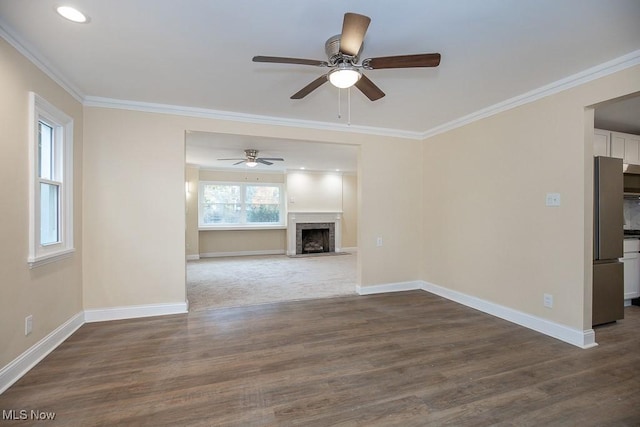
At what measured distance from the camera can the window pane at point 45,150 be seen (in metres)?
2.65

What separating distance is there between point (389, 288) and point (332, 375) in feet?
8.19

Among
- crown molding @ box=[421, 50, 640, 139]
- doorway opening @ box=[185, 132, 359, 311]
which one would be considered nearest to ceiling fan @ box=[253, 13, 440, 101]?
crown molding @ box=[421, 50, 640, 139]

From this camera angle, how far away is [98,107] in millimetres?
3271

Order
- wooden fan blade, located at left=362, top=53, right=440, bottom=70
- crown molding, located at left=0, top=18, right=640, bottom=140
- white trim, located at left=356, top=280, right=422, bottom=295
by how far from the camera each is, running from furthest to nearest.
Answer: white trim, located at left=356, top=280, right=422, bottom=295 → crown molding, located at left=0, top=18, right=640, bottom=140 → wooden fan blade, located at left=362, top=53, right=440, bottom=70

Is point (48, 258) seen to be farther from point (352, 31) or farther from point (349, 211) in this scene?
point (349, 211)

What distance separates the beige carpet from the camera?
14.0 feet

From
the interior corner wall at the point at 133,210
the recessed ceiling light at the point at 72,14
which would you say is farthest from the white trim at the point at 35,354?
the recessed ceiling light at the point at 72,14

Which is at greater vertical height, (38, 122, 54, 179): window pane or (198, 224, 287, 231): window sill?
(38, 122, 54, 179): window pane

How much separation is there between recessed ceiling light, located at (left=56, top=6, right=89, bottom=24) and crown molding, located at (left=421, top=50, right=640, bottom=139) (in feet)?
12.6

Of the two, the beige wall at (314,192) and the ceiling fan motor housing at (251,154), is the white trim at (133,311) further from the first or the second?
the beige wall at (314,192)

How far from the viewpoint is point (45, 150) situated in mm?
2770

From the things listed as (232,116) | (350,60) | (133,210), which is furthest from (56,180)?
(350,60)

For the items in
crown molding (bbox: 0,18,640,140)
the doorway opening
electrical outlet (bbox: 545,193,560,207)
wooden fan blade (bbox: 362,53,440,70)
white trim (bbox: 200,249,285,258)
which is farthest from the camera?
white trim (bbox: 200,249,285,258)

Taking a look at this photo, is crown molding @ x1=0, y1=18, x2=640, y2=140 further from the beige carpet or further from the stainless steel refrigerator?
the beige carpet
